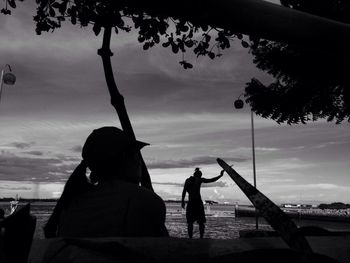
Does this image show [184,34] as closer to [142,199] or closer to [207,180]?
[142,199]

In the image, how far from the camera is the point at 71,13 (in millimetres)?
6020

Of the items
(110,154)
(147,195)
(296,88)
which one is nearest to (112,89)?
(110,154)

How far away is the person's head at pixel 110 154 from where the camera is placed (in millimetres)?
2371

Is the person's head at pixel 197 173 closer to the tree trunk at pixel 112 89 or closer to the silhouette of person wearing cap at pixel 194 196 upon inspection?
the silhouette of person wearing cap at pixel 194 196

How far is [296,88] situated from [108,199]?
18.5 metres

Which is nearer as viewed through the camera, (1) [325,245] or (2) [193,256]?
(2) [193,256]

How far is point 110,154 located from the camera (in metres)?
2.35

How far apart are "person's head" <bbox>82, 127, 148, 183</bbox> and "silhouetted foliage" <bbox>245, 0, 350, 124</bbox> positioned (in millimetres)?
14726

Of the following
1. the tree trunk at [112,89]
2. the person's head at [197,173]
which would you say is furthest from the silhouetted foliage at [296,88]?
the tree trunk at [112,89]

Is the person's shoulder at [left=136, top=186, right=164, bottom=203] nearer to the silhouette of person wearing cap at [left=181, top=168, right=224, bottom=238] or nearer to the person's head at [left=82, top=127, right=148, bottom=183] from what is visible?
the person's head at [left=82, top=127, right=148, bottom=183]

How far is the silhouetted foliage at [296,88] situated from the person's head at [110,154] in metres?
14.7

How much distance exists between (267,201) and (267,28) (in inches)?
26.6

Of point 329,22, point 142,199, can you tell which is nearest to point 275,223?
point 329,22

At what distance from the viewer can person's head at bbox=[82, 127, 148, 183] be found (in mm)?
2371
